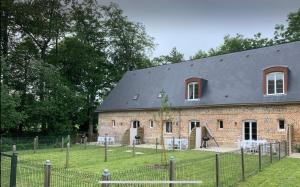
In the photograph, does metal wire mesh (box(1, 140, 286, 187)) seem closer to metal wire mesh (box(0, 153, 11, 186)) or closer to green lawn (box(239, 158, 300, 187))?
metal wire mesh (box(0, 153, 11, 186))

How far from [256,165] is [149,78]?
64.3 feet

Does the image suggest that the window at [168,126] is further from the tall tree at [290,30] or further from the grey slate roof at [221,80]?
the tall tree at [290,30]

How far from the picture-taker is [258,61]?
78.1ft

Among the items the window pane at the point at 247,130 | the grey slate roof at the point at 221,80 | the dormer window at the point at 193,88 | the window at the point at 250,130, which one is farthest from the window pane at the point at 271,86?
the dormer window at the point at 193,88

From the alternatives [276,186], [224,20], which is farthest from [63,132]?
[224,20]

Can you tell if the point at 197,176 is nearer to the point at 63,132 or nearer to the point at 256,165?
the point at 256,165

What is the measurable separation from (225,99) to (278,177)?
12.5m

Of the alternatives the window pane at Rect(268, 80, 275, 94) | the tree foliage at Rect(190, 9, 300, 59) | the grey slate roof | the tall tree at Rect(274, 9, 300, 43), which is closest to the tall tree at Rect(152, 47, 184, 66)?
the tree foliage at Rect(190, 9, 300, 59)

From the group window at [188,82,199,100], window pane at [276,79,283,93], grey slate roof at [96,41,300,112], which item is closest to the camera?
window pane at [276,79,283,93]

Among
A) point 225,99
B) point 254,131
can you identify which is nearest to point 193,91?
point 225,99

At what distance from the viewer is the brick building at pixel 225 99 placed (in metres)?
20.6

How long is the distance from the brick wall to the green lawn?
672 cm

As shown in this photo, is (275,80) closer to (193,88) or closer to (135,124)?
(193,88)

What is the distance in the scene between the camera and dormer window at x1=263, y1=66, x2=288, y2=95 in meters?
20.7
